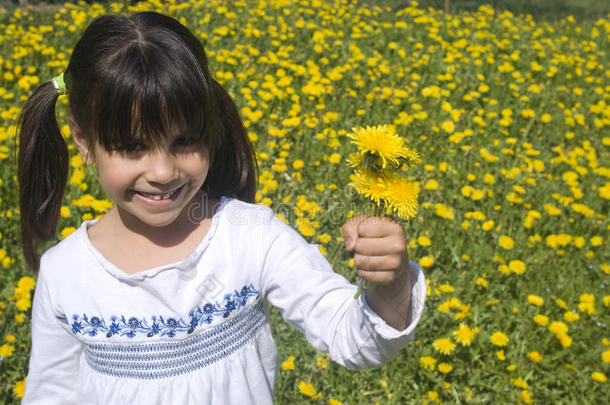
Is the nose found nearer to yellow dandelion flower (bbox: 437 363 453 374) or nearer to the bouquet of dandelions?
the bouquet of dandelions

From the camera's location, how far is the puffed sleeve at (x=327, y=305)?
1.12m

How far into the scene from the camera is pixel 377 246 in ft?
3.27

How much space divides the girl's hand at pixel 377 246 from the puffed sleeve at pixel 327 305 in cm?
12

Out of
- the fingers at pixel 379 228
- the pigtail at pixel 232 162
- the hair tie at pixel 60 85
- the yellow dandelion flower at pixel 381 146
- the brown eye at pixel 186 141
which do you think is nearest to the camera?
the yellow dandelion flower at pixel 381 146

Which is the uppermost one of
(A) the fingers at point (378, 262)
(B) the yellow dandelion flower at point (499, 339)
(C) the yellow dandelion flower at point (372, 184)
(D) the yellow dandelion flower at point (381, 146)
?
(D) the yellow dandelion flower at point (381, 146)

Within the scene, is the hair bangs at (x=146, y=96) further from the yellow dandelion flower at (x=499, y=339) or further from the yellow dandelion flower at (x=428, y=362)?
the yellow dandelion flower at (x=499, y=339)

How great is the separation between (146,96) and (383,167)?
53 cm

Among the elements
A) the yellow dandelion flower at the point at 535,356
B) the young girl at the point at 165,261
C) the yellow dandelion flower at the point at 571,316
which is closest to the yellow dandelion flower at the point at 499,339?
the yellow dandelion flower at the point at 535,356

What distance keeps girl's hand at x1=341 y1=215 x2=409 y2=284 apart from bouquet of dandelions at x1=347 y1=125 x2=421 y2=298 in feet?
0.18

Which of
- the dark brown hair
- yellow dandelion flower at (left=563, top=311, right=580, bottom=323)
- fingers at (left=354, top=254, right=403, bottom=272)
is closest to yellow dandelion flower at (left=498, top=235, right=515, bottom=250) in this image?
yellow dandelion flower at (left=563, top=311, right=580, bottom=323)

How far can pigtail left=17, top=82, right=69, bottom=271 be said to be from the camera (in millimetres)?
1407

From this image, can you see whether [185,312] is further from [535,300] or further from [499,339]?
[535,300]

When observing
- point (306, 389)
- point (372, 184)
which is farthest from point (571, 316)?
point (372, 184)

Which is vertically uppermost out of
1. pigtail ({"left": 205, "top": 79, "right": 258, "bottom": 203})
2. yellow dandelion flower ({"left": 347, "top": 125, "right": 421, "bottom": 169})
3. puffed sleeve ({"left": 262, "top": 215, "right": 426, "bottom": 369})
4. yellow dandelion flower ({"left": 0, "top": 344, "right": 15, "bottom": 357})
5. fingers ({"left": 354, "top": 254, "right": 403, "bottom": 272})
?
yellow dandelion flower ({"left": 347, "top": 125, "right": 421, "bottom": 169})
